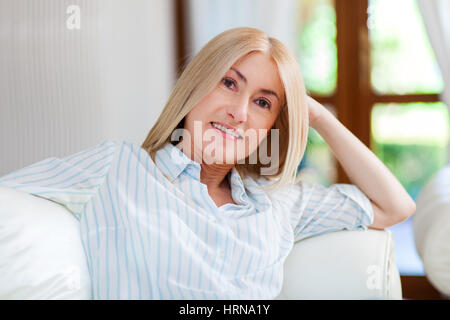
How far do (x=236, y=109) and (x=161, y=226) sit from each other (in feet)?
1.01

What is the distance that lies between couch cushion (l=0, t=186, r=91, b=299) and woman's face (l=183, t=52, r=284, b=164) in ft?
1.14

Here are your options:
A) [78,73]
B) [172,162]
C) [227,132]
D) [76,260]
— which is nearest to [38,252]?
[76,260]

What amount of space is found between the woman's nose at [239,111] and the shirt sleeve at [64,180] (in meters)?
0.29

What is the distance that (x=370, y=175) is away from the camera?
4.14ft

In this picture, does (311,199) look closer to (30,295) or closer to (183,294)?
(183,294)

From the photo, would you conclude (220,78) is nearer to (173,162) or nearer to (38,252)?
(173,162)

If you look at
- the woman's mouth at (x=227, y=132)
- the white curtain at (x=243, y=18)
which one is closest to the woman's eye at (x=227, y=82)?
the woman's mouth at (x=227, y=132)

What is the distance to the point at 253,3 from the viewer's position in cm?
270

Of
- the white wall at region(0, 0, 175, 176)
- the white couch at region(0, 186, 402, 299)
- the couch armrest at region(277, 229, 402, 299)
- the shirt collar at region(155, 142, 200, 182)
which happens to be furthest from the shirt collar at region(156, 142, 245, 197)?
the white wall at region(0, 0, 175, 176)

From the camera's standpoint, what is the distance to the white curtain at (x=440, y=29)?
241 centimetres

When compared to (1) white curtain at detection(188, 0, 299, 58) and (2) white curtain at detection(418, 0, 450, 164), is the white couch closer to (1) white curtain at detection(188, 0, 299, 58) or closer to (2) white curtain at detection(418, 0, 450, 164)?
(2) white curtain at detection(418, 0, 450, 164)

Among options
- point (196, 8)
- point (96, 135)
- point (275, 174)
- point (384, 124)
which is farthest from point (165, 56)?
point (275, 174)

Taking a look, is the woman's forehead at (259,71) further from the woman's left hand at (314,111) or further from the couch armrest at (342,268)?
the couch armrest at (342,268)

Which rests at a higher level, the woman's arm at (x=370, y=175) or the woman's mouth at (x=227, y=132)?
the woman's mouth at (x=227, y=132)
